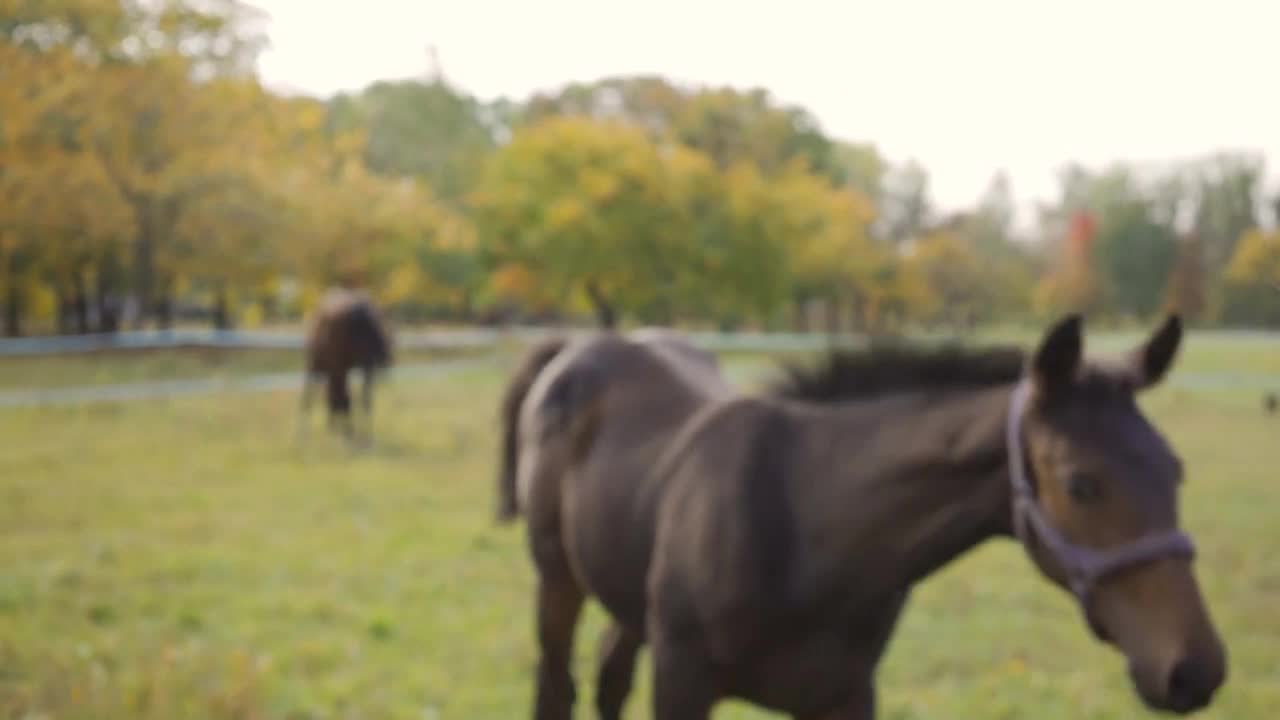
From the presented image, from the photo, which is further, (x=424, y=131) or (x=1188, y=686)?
(x=424, y=131)

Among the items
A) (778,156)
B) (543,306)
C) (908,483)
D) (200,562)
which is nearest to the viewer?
(908,483)

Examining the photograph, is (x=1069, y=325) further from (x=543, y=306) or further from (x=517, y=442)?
(x=543, y=306)

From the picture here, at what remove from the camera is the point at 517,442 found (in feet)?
12.7

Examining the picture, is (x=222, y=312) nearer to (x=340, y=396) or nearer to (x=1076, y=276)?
(x=1076, y=276)

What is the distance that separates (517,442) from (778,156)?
2.46 metres

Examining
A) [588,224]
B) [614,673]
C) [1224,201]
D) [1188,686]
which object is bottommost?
[614,673]

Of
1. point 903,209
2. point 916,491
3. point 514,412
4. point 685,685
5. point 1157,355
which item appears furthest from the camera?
point 903,209

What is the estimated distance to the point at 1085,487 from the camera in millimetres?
1797

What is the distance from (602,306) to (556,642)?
4294 millimetres

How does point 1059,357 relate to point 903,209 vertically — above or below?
below

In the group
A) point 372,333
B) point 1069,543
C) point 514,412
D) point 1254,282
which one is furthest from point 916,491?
point 372,333

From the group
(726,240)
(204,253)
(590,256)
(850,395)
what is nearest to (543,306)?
(590,256)

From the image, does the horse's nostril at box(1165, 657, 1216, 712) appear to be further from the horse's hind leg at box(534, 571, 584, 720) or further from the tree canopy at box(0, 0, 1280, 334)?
the horse's hind leg at box(534, 571, 584, 720)

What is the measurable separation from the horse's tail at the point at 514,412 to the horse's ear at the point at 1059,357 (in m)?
2.18
